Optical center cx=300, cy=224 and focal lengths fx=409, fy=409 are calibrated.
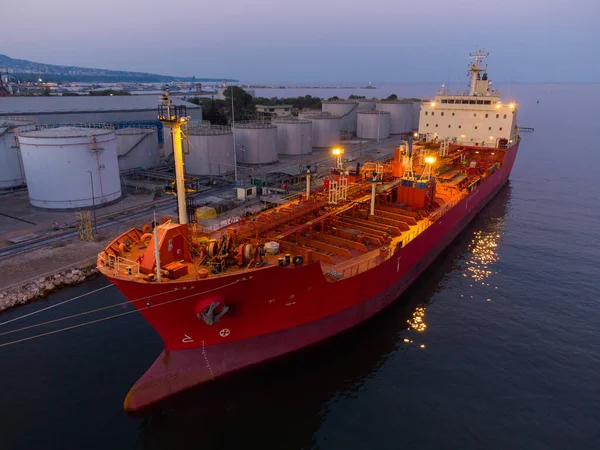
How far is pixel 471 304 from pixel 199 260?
1207 cm

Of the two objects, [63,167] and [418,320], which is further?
[63,167]

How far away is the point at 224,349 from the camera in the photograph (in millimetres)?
12445

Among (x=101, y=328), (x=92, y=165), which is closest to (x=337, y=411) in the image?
(x=101, y=328)

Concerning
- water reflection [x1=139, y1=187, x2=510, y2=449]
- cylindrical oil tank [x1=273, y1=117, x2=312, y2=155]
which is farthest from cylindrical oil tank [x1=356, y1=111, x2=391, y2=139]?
water reflection [x1=139, y1=187, x2=510, y2=449]

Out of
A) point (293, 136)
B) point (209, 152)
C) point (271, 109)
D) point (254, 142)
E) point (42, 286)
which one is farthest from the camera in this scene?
point (271, 109)

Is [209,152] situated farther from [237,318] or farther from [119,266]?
[237,318]

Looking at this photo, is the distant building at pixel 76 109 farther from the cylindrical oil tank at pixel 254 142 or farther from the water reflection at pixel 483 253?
the water reflection at pixel 483 253

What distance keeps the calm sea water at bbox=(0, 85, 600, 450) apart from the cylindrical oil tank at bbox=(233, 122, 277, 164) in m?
26.8

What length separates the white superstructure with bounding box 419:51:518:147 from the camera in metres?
34.6

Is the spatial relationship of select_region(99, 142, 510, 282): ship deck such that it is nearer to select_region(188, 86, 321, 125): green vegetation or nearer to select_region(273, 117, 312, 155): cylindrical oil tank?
select_region(273, 117, 312, 155): cylindrical oil tank


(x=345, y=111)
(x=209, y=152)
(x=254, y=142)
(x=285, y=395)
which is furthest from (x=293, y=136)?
(x=285, y=395)

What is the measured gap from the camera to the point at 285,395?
12430 mm

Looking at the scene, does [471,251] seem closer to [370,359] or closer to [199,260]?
[370,359]

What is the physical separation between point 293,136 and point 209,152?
1506 cm
